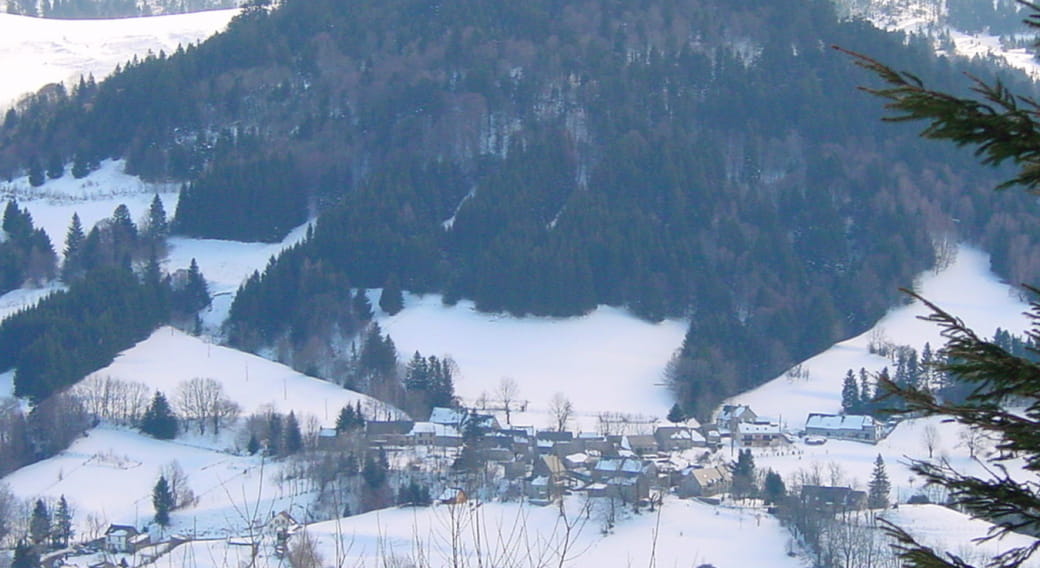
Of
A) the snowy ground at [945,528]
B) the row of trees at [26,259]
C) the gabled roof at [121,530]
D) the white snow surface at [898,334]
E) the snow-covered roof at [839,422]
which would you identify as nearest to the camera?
the snowy ground at [945,528]

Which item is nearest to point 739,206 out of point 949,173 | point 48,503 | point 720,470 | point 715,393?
point 949,173

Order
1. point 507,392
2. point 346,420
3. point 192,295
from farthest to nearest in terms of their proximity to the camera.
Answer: point 192,295 < point 507,392 < point 346,420

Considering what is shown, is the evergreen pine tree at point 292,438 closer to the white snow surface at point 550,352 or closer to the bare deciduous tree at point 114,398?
the bare deciduous tree at point 114,398

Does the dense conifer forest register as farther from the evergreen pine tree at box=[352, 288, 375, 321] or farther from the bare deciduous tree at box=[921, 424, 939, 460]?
the bare deciduous tree at box=[921, 424, 939, 460]

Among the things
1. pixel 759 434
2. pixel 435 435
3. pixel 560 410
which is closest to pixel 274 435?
pixel 435 435

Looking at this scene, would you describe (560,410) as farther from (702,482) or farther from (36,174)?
(36,174)

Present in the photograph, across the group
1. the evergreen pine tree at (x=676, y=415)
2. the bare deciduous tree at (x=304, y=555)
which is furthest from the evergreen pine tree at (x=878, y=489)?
the bare deciduous tree at (x=304, y=555)

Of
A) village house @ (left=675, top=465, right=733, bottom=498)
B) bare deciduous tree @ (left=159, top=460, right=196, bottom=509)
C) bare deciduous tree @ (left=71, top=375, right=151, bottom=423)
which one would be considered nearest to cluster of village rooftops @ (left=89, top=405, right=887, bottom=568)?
village house @ (left=675, top=465, right=733, bottom=498)

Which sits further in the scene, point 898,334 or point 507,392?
point 898,334
